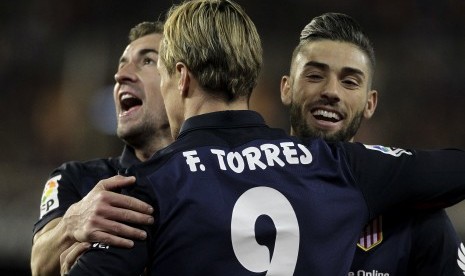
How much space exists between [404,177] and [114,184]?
74cm

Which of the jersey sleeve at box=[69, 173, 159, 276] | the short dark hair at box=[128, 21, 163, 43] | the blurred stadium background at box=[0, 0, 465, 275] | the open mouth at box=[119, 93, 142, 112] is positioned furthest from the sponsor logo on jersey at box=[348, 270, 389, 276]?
the blurred stadium background at box=[0, 0, 465, 275]

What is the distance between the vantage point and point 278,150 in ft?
5.89

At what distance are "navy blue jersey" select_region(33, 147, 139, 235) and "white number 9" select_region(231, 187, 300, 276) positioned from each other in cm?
106

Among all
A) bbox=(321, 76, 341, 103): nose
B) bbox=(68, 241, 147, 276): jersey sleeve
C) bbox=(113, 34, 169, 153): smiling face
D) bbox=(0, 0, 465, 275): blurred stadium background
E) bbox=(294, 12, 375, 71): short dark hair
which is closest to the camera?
bbox=(68, 241, 147, 276): jersey sleeve

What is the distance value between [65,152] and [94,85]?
0.73 m

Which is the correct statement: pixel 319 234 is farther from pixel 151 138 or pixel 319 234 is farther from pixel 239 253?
pixel 151 138

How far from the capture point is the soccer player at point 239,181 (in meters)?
1.69

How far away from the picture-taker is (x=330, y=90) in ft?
7.69

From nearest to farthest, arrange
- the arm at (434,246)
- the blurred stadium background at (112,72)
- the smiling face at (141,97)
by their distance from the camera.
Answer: the arm at (434,246)
the smiling face at (141,97)
the blurred stadium background at (112,72)

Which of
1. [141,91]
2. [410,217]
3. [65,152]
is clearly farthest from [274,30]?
[410,217]

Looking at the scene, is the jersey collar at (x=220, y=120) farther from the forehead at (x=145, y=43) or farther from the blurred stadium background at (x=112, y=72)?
the blurred stadium background at (x=112, y=72)

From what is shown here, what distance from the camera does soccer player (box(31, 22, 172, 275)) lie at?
1690 mm

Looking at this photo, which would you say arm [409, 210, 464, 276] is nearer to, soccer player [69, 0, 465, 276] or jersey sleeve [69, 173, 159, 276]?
soccer player [69, 0, 465, 276]

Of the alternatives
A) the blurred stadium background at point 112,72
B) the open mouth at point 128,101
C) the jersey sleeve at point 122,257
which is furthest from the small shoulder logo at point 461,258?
the blurred stadium background at point 112,72
